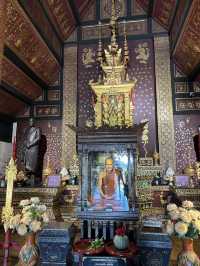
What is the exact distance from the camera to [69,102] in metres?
8.14

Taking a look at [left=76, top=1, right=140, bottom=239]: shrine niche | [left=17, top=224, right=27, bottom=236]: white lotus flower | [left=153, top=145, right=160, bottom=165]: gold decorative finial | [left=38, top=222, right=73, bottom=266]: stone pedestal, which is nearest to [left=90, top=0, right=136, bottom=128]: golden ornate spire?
[left=153, top=145, right=160, bottom=165]: gold decorative finial

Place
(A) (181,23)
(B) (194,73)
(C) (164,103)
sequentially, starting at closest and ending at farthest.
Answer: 1. (A) (181,23)
2. (B) (194,73)
3. (C) (164,103)

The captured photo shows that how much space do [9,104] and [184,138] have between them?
556 centimetres

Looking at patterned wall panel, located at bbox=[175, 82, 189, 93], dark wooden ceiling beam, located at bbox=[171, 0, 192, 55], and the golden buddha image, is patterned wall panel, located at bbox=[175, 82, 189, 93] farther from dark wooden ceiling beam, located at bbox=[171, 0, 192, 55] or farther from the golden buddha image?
the golden buddha image

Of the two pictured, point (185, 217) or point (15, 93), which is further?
point (15, 93)

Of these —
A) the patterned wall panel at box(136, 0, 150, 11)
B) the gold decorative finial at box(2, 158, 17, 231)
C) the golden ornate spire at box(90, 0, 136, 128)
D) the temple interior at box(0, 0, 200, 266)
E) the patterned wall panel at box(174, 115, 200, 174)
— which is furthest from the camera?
the patterned wall panel at box(136, 0, 150, 11)

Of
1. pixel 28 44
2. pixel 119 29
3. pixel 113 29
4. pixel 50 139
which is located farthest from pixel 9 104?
pixel 119 29

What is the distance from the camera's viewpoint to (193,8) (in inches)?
206

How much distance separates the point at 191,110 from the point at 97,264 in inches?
230

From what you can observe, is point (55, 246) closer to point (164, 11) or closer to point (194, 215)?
point (194, 215)

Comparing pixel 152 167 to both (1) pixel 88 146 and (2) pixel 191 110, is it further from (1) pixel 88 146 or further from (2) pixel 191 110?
(1) pixel 88 146

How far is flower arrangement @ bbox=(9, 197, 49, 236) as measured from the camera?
268 centimetres

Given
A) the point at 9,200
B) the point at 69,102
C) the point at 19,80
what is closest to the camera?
the point at 9,200

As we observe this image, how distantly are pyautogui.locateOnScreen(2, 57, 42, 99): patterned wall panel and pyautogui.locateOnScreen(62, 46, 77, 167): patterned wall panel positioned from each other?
3.29ft
